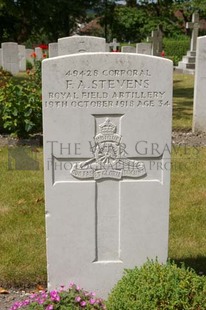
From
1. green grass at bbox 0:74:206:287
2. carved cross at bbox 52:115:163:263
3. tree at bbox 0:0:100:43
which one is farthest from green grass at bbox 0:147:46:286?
tree at bbox 0:0:100:43

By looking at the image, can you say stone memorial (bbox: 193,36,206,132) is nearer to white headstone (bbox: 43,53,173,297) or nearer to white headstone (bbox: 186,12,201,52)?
white headstone (bbox: 43,53,173,297)

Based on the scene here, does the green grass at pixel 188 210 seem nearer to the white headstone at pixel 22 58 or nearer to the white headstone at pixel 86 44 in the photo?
the white headstone at pixel 86 44

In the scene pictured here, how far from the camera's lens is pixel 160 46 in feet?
85.5

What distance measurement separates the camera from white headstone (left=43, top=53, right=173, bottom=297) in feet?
9.16

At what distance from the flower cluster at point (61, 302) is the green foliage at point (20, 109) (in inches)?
176

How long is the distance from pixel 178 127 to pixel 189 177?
9.59ft

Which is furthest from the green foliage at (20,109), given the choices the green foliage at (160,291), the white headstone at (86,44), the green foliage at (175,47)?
the green foliage at (175,47)

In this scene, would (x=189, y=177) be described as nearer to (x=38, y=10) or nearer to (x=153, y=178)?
(x=153, y=178)

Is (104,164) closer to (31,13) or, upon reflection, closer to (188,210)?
(188,210)

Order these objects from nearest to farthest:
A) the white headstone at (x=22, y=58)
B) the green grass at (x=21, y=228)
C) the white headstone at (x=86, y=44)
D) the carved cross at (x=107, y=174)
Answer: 1. the carved cross at (x=107, y=174)
2. the green grass at (x=21, y=228)
3. the white headstone at (x=86, y=44)
4. the white headstone at (x=22, y=58)

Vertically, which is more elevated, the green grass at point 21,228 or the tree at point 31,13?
the tree at point 31,13

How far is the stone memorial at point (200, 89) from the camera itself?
7.89 m

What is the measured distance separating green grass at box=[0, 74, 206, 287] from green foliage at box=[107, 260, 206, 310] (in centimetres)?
108

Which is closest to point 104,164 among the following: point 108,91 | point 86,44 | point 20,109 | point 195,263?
point 108,91
